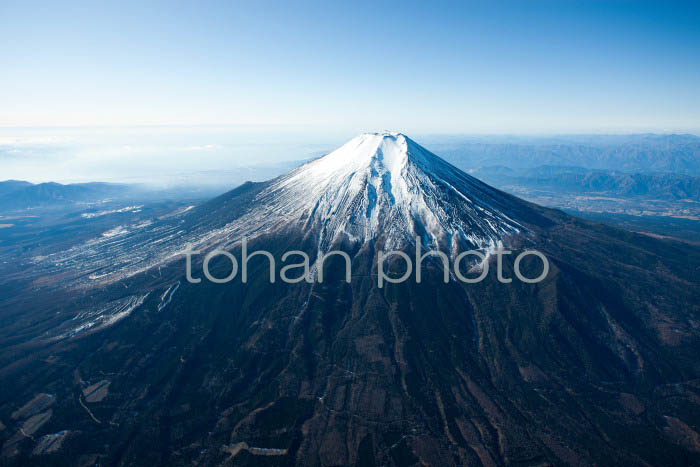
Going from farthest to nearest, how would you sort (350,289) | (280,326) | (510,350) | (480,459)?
(350,289) < (280,326) < (510,350) < (480,459)

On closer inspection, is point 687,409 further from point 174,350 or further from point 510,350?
point 174,350

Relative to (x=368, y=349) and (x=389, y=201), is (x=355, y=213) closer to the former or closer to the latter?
(x=389, y=201)

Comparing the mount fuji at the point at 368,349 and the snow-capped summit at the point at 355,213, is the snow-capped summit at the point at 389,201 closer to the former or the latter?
the snow-capped summit at the point at 355,213

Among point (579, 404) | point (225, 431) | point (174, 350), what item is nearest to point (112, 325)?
point (174, 350)

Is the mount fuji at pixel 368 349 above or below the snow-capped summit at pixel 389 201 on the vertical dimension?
below

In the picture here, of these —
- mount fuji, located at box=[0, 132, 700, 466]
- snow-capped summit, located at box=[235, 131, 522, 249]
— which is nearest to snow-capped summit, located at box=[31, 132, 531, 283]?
snow-capped summit, located at box=[235, 131, 522, 249]

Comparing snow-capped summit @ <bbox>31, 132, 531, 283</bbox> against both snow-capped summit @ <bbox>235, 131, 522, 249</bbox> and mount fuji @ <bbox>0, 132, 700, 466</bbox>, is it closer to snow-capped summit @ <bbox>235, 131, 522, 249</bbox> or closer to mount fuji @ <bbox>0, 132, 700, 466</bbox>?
snow-capped summit @ <bbox>235, 131, 522, 249</bbox>


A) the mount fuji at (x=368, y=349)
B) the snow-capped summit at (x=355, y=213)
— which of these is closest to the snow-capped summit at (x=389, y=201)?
the snow-capped summit at (x=355, y=213)
